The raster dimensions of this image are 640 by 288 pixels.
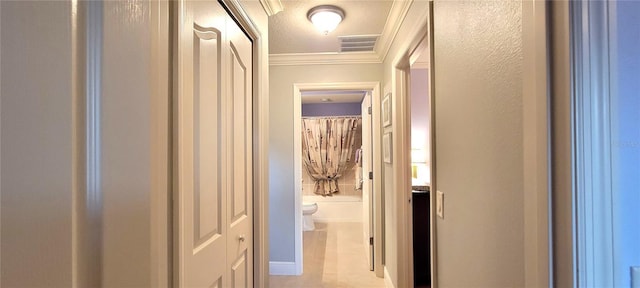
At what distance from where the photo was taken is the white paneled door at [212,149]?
0.77 m

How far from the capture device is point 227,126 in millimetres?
1162

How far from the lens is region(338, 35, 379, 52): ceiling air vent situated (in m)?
2.45

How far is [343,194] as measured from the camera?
5.25 m

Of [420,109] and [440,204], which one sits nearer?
[440,204]

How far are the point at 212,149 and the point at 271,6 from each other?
3.71 ft

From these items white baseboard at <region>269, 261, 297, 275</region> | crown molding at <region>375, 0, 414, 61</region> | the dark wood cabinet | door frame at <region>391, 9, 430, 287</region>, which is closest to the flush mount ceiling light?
crown molding at <region>375, 0, 414, 61</region>

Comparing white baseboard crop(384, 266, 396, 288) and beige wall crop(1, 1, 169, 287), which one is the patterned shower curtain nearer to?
white baseboard crop(384, 266, 396, 288)

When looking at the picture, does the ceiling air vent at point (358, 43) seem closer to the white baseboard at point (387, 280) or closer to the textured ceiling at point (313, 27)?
the textured ceiling at point (313, 27)

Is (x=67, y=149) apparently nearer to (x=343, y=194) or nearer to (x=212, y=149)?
(x=212, y=149)

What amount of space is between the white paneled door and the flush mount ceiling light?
725 mm

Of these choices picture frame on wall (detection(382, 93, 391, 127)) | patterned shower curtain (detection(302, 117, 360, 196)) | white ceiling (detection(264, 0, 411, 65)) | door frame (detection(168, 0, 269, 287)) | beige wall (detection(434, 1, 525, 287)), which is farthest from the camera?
patterned shower curtain (detection(302, 117, 360, 196))

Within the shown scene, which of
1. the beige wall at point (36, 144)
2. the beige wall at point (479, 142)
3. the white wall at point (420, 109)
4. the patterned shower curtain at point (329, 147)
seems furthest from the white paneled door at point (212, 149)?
the patterned shower curtain at point (329, 147)

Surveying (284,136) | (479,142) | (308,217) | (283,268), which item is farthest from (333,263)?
(479,142)

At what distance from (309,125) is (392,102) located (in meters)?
3.16
